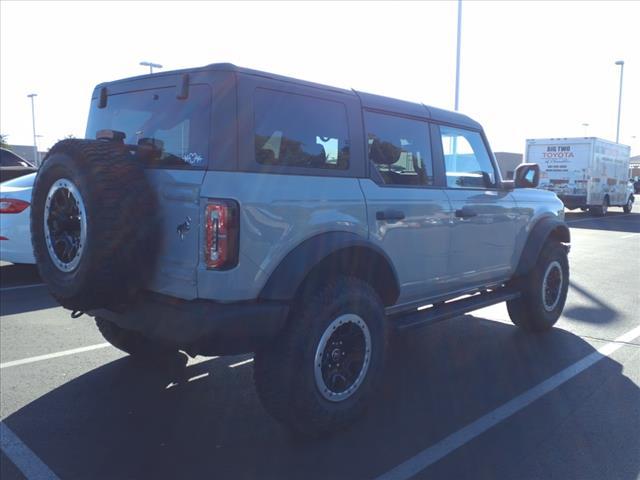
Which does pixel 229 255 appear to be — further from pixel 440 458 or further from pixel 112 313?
pixel 440 458

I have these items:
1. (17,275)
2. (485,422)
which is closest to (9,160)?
(17,275)

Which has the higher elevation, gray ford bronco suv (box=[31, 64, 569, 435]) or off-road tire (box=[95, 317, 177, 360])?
gray ford bronco suv (box=[31, 64, 569, 435])

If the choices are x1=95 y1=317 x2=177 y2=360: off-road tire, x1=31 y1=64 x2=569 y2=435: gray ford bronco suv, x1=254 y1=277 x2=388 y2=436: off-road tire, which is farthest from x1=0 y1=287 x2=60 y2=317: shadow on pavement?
x1=254 y1=277 x2=388 y2=436: off-road tire

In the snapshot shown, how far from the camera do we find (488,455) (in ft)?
10.8

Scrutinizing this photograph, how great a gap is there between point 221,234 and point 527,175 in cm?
353

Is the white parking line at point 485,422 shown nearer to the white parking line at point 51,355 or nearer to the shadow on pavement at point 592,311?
the shadow on pavement at point 592,311

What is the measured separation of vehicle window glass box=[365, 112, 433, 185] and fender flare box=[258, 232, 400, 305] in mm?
602

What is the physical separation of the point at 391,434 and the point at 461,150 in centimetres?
259

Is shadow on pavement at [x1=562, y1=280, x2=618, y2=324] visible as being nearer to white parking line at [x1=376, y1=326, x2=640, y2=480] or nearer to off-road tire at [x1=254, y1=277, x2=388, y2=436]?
white parking line at [x1=376, y1=326, x2=640, y2=480]

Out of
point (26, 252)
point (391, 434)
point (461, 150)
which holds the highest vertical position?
point (461, 150)

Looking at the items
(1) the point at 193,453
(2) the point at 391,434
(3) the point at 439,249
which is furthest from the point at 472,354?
(1) the point at 193,453

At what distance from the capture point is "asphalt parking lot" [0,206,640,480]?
3178 millimetres

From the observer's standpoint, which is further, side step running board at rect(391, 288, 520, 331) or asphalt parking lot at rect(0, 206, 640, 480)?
side step running board at rect(391, 288, 520, 331)

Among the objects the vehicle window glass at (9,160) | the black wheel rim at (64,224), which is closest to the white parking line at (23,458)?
the black wheel rim at (64,224)
